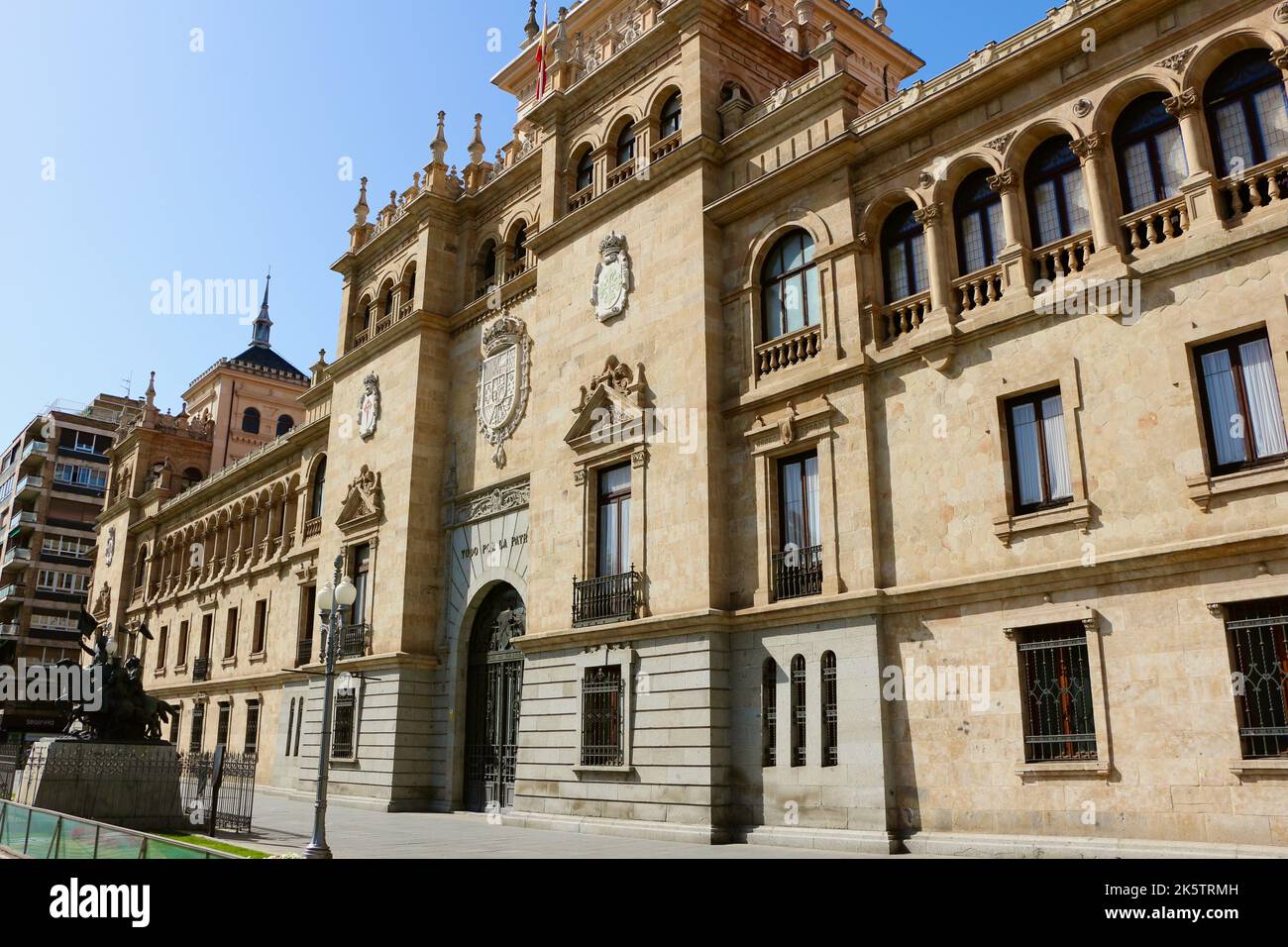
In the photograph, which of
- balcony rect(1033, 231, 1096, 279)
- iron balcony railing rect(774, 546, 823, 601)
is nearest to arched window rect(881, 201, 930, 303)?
balcony rect(1033, 231, 1096, 279)

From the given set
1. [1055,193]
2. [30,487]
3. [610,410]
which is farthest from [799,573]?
[30,487]

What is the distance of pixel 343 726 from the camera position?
1089 inches

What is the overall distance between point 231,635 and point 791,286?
2999 centimetres

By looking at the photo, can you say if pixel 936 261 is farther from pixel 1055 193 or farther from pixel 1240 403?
pixel 1240 403

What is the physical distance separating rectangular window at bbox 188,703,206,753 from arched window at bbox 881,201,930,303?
112 ft

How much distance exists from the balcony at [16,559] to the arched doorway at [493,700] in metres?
55.2

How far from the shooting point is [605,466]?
2125cm

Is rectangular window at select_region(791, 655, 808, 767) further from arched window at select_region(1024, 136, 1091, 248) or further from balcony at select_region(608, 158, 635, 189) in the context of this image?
balcony at select_region(608, 158, 635, 189)

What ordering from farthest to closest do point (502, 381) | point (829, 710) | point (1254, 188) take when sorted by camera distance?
1. point (502, 381)
2. point (829, 710)
3. point (1254, 188)
